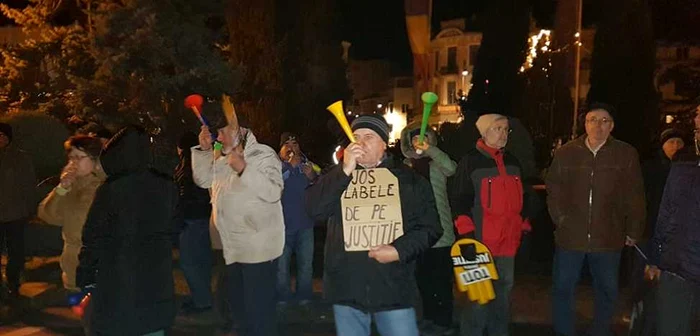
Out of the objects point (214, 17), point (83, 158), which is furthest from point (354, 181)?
point (214, 17)

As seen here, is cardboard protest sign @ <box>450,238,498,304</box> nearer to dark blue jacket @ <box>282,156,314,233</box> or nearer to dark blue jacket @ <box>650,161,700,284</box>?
dark blue jacket @ <box>650,161,700,284</box>

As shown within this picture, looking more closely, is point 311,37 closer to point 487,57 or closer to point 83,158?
point 487,57

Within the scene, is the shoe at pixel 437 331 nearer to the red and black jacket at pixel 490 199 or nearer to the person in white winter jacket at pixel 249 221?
the red and black jacket at pixel 490 199

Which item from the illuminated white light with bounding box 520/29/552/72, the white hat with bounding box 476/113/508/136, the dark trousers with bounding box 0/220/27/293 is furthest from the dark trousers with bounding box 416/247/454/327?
the illuminated white light with bounding box 520/29/552/72

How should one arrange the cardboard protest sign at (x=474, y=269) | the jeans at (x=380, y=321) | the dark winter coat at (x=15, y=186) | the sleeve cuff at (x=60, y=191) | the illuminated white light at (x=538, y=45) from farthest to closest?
the illuminated white light at (x=538, y=45), the dark winter coat at (x=15, y=186), the cardboard protest sign at (x=474, y=269), the sleeve cuff at (x=60, y=191), the jeans at (x=380, y=321)

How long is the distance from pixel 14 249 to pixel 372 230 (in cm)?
526

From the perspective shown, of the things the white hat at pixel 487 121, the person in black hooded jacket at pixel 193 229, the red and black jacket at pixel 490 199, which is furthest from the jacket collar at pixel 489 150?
the person in black hooded jacket at pixel 193 229

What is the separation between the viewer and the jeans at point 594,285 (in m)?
5.92

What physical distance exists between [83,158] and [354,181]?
1.99m

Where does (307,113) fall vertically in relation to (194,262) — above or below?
above

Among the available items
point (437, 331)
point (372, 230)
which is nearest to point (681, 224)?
point (372, 230)

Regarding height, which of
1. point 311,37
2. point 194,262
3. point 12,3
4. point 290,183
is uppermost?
point 12,3

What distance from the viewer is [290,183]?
23.7ft

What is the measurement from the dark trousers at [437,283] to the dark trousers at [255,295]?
67.9 inches
